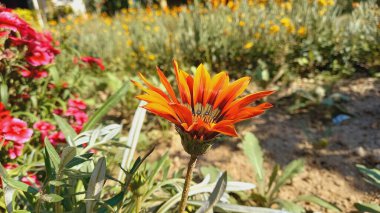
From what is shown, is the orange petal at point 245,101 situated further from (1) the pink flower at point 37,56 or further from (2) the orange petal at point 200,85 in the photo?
(1) the pink flower at point 37,56

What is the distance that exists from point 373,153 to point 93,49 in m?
3.83

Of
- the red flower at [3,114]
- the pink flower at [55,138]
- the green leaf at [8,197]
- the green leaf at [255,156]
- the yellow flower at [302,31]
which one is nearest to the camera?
the green leaf at [8,197]

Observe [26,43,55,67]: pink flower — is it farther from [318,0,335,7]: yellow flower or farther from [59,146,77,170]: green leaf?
[318,0,335,7]: yellow flower

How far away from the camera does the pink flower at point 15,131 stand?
1.41 meters

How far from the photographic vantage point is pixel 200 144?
874 millimetres

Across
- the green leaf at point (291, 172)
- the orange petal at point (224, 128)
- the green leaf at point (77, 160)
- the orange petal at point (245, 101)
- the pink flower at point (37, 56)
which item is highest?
the pink flower at point (37, 56)

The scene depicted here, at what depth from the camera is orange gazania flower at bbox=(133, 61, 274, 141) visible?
0.82 metres

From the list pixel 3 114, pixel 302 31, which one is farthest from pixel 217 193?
pixel 302 31

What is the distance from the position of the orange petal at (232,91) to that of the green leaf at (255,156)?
1048mm

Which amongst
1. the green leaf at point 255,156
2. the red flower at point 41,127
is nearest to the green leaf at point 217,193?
the green leaf at point 255,156

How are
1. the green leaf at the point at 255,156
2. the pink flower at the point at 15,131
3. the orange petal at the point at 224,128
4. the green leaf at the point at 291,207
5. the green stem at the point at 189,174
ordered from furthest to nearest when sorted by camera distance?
1. the green leaf at the point at 255,156
2. the green leaf at the point at 291,207
3. the pink flower at the point at 15,131
4. the green stem at the point at 189,174
5. the orange petal at the point at 224,128

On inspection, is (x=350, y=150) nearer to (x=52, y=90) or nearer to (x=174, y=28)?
(x=52, y=90)

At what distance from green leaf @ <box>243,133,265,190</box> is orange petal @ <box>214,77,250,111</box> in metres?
1.05

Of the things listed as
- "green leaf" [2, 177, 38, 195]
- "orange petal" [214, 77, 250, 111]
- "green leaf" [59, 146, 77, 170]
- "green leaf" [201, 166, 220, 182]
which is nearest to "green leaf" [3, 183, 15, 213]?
"green leaf" [2, 177, 38, 195]
